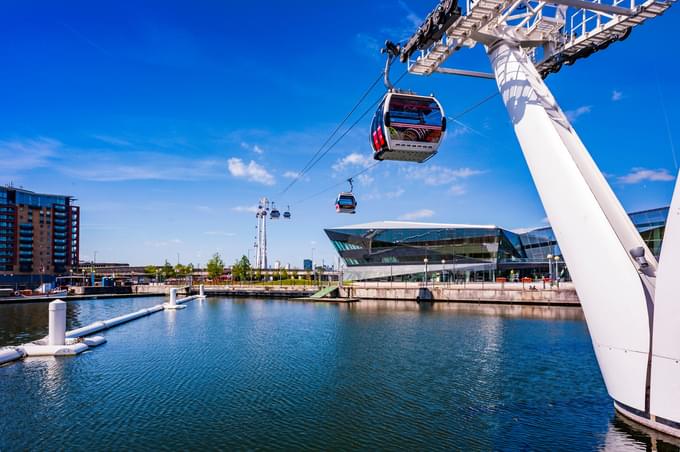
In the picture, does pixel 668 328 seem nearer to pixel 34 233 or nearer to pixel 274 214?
pixel 274 214

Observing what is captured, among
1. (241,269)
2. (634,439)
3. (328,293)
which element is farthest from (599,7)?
(241,269)

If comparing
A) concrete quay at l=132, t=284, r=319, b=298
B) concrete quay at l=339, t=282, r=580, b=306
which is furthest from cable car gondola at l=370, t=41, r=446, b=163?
concrete quay at l=132, t=284, r=319, b=298

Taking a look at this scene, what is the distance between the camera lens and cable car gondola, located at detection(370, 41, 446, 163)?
1692cm

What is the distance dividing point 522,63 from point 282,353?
18.5m

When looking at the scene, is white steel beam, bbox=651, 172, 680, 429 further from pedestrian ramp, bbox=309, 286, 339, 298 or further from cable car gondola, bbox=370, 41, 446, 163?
pedestrian ramp, bbox=309, 286, 339, 298

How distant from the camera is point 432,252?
279 ft

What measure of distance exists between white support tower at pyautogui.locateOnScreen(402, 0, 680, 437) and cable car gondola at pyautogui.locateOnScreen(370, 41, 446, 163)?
254 centimetres

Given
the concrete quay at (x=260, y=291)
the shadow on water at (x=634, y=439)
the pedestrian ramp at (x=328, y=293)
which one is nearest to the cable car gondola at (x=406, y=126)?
the shadow on water at (x=634, y=439)

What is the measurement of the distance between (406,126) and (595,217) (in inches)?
285

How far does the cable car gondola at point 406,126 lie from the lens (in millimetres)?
16922

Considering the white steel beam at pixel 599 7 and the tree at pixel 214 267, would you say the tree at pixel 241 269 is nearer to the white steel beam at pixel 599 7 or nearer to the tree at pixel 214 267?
the tree at pixel 214 267

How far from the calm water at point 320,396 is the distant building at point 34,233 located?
128 meters

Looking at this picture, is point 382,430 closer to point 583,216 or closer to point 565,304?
point 583,216

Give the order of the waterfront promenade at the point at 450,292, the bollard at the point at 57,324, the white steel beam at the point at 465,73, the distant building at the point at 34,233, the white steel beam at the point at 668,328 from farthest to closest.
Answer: the distant building at the point at 34,233 < the waterfront promenade at the point at 450,292 < the bollard at the point at 57,324 < the white steel beam at the point at 465,73 < the white steel beam at the point at 668,328
